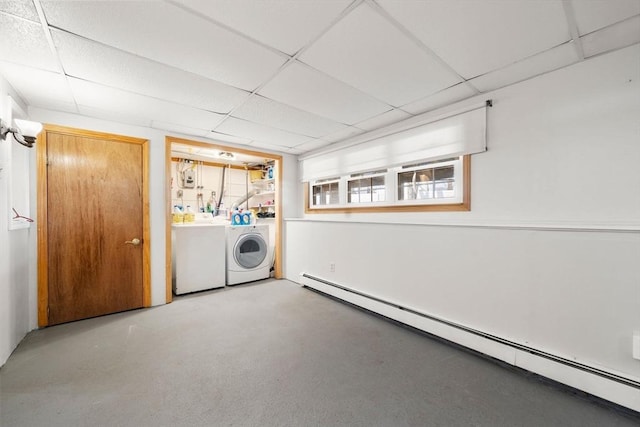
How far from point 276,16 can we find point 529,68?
1879mm

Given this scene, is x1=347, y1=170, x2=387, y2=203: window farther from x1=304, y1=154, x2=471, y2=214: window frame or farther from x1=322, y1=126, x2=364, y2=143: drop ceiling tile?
x1=322, y1=126, x2=364, y2=143: drop ceiling tile

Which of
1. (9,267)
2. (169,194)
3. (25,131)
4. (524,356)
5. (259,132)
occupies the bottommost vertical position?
(524,356)

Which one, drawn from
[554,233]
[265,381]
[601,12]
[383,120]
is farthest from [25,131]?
[554,233]

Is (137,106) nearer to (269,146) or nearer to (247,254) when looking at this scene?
(269,146)

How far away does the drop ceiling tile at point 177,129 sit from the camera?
3.03m

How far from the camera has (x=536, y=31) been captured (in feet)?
4.87

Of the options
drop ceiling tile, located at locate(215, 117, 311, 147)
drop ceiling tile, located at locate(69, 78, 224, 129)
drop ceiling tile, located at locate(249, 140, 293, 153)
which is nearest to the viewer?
drop ceiling tile, located at locate(69, 78, 224, 129)

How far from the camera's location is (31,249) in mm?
2527

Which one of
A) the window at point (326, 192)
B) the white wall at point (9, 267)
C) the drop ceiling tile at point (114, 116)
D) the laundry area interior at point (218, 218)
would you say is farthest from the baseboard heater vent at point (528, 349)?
the drop ceiling tile at point (114, 116)

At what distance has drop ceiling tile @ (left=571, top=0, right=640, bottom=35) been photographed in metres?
1.29

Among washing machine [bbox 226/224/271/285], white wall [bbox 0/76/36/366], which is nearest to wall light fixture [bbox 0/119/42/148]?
white wall [bbox 0/76/36/366]

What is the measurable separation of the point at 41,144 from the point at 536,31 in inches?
170

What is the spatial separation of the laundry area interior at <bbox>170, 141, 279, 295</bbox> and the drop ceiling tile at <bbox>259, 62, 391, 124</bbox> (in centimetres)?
186

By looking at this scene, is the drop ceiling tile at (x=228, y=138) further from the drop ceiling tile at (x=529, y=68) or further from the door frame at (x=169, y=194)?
the drop ceiling tile at (x=529, y=68)
